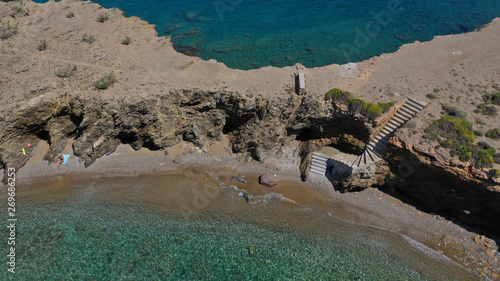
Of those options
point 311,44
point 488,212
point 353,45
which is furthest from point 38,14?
point 488,212

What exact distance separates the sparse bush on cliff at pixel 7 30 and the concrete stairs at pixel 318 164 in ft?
154

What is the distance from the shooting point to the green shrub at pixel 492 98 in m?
28.4

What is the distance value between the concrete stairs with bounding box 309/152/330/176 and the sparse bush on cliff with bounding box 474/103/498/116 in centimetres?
1601

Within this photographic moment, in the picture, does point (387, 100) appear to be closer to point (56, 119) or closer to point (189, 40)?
point (189, 40)

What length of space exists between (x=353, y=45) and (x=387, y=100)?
15.0 meters

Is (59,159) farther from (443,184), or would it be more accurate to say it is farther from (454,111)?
(454,111)

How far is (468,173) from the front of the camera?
2420 centimetres

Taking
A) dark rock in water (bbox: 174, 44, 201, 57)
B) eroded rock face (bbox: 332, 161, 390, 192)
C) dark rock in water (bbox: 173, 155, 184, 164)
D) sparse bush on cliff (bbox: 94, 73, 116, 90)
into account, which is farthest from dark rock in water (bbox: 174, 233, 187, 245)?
dark rock in water (bbox: 174, 44, 201, 57)

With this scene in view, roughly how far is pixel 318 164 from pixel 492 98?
1945 cm

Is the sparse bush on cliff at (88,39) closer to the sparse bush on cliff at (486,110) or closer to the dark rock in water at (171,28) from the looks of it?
the dark rock in water at (171,28)

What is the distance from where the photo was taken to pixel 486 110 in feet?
91.6

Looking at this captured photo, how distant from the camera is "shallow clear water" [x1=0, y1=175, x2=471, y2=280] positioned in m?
25.1

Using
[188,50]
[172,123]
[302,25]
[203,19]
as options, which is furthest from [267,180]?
[203,19]

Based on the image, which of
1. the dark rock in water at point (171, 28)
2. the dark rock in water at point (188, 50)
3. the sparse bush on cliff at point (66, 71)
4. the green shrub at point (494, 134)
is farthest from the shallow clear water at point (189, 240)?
the dark rock in water at point (171, 28)
